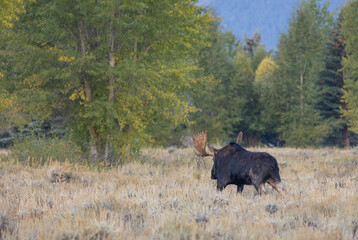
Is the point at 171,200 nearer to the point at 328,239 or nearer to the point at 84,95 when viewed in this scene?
the point at 328,239

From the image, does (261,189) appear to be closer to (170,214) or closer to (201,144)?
(201,144)

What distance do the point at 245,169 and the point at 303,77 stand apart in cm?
3156

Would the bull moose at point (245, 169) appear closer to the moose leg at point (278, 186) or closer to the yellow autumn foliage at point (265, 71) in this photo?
the moose leg at point (278, 186)

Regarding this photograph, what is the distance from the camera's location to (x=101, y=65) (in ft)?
38.5

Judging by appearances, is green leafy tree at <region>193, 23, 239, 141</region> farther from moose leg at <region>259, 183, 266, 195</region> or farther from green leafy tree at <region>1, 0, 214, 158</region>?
moose leg at <region>259, 183, 266, 195</region>

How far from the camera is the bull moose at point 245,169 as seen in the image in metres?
7.28

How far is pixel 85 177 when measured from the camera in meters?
9.96

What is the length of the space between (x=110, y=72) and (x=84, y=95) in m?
1.90

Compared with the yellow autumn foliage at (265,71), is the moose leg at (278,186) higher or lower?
lower

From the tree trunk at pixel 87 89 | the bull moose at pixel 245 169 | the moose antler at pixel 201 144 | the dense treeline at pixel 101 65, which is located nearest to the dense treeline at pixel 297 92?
the dense treeline at pixel 101 65

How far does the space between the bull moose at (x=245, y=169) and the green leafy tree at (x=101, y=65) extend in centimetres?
440

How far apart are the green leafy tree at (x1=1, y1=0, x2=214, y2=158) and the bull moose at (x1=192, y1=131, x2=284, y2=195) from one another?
4395 millimetres

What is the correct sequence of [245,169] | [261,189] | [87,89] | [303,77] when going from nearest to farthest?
[261,189] < [245,169] < [87,89] < [303,77]

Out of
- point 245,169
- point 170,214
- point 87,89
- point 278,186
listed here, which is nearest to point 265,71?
point 87,89
